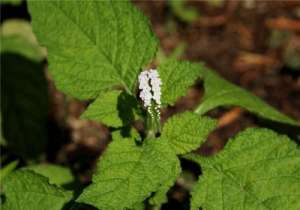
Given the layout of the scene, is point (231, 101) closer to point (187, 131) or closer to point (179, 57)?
point (187, 131)

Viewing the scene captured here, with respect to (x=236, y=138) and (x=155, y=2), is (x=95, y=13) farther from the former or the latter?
(x=155, y=2)

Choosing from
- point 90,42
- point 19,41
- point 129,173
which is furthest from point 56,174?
point 19,41

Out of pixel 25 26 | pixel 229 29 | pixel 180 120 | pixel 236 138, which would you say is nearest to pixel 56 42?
pixel 180 120

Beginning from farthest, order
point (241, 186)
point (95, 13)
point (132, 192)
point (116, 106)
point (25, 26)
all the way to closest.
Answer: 1. point (25, 26)
2. point (95, 13)
3. point (116, 106)
4. point (241, 186)
5. point (132, 192)

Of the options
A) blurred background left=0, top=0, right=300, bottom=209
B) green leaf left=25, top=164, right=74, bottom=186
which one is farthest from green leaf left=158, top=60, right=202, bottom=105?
green leaf left=25, top=164, right=74, bottom=186

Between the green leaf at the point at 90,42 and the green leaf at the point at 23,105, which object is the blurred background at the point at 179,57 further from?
the green leaf at the point at 90,42

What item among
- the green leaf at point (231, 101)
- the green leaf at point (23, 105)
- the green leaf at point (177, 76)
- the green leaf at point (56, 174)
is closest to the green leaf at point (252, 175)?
the green leaf at point (177, 76)
